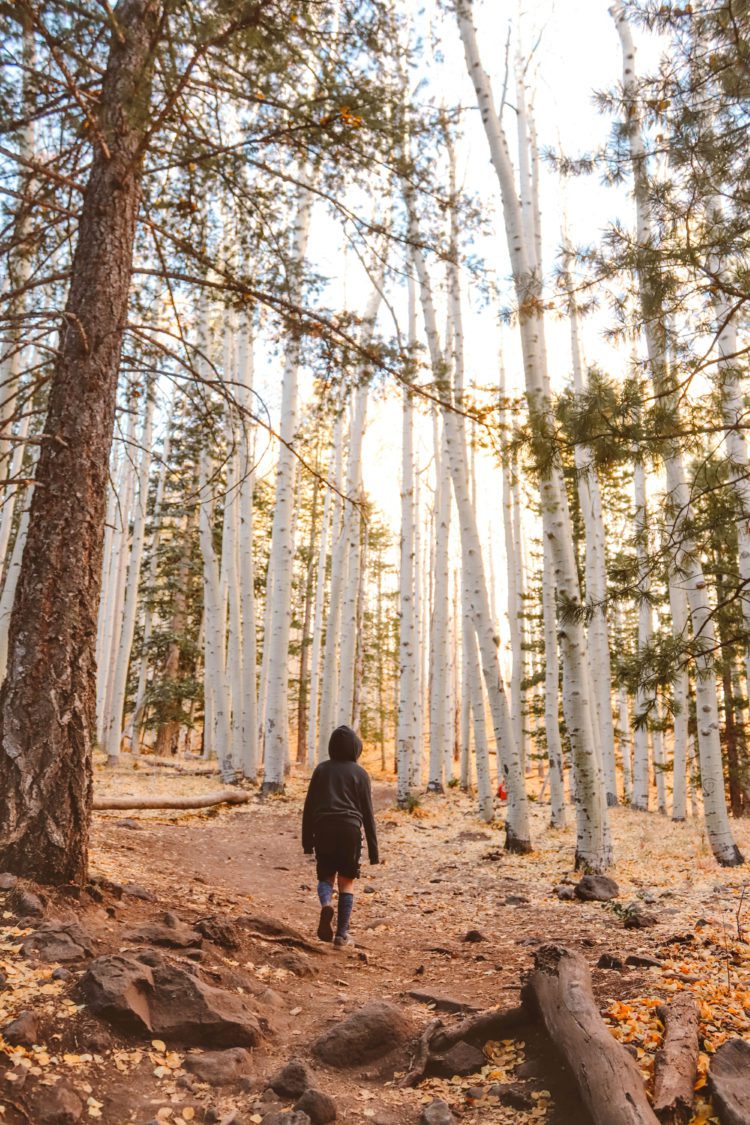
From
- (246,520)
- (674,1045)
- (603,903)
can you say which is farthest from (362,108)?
(246,520)

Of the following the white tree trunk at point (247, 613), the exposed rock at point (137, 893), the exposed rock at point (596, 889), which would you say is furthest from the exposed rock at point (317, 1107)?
the white tree trunk at point (247, 613)

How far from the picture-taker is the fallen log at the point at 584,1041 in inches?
98.0

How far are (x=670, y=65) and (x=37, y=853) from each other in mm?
6532

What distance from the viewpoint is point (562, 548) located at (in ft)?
25.8

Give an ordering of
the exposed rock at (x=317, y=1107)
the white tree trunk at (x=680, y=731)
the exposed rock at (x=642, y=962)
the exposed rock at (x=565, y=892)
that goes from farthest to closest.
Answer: the white tree trunk at (x=680, y=731)
the exposed rock at (x=565, y=892)
the exposed rock at (x=642, y=962)
the exposed rock at (x=317, y=1107)

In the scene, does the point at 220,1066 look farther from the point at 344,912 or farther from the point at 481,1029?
the point at 344,912

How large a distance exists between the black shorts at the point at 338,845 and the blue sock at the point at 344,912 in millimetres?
142

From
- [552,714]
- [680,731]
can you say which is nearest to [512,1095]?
[552,714]

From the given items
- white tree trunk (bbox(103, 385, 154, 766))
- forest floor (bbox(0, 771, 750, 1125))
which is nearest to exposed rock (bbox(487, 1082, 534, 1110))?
forest floor (bbox(0, 771, 750, 1125))

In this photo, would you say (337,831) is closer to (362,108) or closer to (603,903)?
(603,903)

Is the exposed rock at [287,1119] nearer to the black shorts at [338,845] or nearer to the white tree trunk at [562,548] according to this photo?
the black shorts at [338,845]

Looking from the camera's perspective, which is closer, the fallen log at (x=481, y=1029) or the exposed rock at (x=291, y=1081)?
the exposed rock at (x=291, y=1081)

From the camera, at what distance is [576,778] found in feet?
24.2

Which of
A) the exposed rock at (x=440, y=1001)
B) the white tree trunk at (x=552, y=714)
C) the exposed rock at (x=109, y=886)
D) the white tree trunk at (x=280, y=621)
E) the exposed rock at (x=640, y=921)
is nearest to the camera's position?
the exposed rock at (x=440, y=1001)
